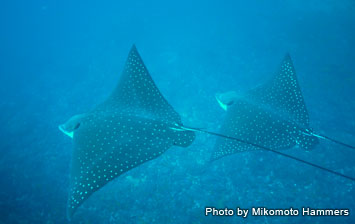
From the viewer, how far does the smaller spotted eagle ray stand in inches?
125

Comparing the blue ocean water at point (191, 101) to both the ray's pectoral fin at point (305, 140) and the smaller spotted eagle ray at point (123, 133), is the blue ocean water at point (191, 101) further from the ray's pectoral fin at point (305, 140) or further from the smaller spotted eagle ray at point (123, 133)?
the smaller spotted eagle ray at point (123, 133)

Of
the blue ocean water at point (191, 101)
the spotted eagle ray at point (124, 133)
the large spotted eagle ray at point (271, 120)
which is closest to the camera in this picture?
the spotted eagle ray at point (124, 133)

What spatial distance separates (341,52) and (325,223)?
26.2 ft

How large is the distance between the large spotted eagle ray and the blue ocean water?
1504 millimetres

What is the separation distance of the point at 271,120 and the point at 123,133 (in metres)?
2.88

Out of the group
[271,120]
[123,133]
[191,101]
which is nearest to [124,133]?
Answer: [123,133]

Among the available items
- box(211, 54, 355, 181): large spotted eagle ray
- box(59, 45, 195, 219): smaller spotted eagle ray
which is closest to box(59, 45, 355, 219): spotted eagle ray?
box(59, 45, 195, 219): smaller spotted eagle ray

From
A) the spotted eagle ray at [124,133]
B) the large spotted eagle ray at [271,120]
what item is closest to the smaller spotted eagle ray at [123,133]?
the spotted eagle ray at [124,133]

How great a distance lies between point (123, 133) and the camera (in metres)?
3.63

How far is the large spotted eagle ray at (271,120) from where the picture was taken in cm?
400

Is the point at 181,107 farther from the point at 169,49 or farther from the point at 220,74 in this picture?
the point at 169,49

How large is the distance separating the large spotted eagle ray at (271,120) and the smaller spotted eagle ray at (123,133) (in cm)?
96

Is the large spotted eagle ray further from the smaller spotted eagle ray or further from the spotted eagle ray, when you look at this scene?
the smaller spotted eagle ray

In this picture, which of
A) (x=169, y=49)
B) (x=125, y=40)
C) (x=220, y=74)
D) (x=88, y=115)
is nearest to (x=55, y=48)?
(x=125, y=40)
